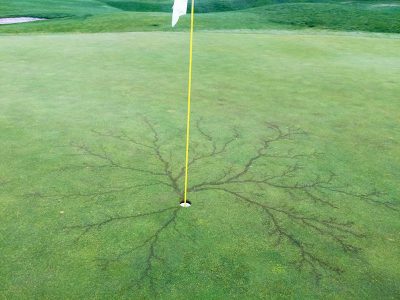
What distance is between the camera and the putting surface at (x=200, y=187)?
2.40 m

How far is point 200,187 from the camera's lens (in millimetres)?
3412

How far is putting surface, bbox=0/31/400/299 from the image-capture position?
2.40m

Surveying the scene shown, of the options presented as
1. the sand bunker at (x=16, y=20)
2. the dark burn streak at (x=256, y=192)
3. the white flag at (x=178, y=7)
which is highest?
the white flag at (x=178, y=7)

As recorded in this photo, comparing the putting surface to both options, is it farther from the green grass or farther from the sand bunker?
the sand bunker

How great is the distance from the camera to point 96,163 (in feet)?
12.5

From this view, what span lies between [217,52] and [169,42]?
1578 mm

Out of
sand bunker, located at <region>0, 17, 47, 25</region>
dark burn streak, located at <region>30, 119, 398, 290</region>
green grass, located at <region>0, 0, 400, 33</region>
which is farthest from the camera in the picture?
sand bunker, located at <region>0, 17, 47, 25</region>

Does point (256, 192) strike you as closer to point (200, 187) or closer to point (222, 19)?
point (200, 187)

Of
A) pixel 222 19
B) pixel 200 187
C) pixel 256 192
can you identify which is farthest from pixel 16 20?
pixel 256 192

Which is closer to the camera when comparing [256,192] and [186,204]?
[186,204]

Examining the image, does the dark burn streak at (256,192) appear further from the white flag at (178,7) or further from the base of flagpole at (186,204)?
the white flag at (178,7)

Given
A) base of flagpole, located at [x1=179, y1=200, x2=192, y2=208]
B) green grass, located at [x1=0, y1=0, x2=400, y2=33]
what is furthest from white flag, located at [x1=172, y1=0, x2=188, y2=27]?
green grass, located at [x1=0, y1=0, x2=400, y2=33]

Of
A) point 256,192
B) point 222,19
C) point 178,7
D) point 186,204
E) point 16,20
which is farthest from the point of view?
point 222,19

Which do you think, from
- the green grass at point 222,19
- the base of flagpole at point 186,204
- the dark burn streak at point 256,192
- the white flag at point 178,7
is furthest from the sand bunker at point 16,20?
the base of flagpole at point 186,204
